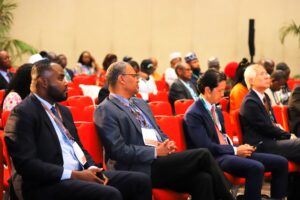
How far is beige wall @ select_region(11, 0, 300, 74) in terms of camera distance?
1421 centimetres

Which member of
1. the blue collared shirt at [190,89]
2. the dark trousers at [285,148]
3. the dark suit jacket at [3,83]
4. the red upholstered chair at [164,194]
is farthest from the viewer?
the dark suit jacket at [3,83]

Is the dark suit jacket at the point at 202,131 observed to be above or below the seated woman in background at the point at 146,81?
above

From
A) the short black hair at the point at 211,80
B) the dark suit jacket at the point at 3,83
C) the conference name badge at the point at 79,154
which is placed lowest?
the dark suit jacket at the point at 3,83

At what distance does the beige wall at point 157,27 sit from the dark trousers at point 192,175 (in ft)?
33.3

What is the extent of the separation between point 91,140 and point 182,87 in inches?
167

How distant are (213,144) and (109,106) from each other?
3.49 ft

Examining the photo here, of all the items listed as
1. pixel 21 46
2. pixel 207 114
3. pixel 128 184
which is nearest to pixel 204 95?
pixel 207 114

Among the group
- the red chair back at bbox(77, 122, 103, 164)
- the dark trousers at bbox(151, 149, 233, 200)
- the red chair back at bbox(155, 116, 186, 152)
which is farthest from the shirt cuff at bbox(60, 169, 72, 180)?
the red chair back at bbox(155, 116, 186, 152)

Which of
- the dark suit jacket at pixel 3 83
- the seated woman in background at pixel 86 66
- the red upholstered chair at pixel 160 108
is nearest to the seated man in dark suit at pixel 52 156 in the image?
the red upholstered chair at pixel 160 108

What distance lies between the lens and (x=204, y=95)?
5230 millimetres

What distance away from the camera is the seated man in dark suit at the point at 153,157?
4.29 meters

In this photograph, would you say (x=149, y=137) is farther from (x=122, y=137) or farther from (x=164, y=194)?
(x=164, y=194)

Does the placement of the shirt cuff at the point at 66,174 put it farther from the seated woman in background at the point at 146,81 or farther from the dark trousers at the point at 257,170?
the seated woman in background at the point at 146,81

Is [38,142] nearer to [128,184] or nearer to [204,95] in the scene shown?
[128,184]
